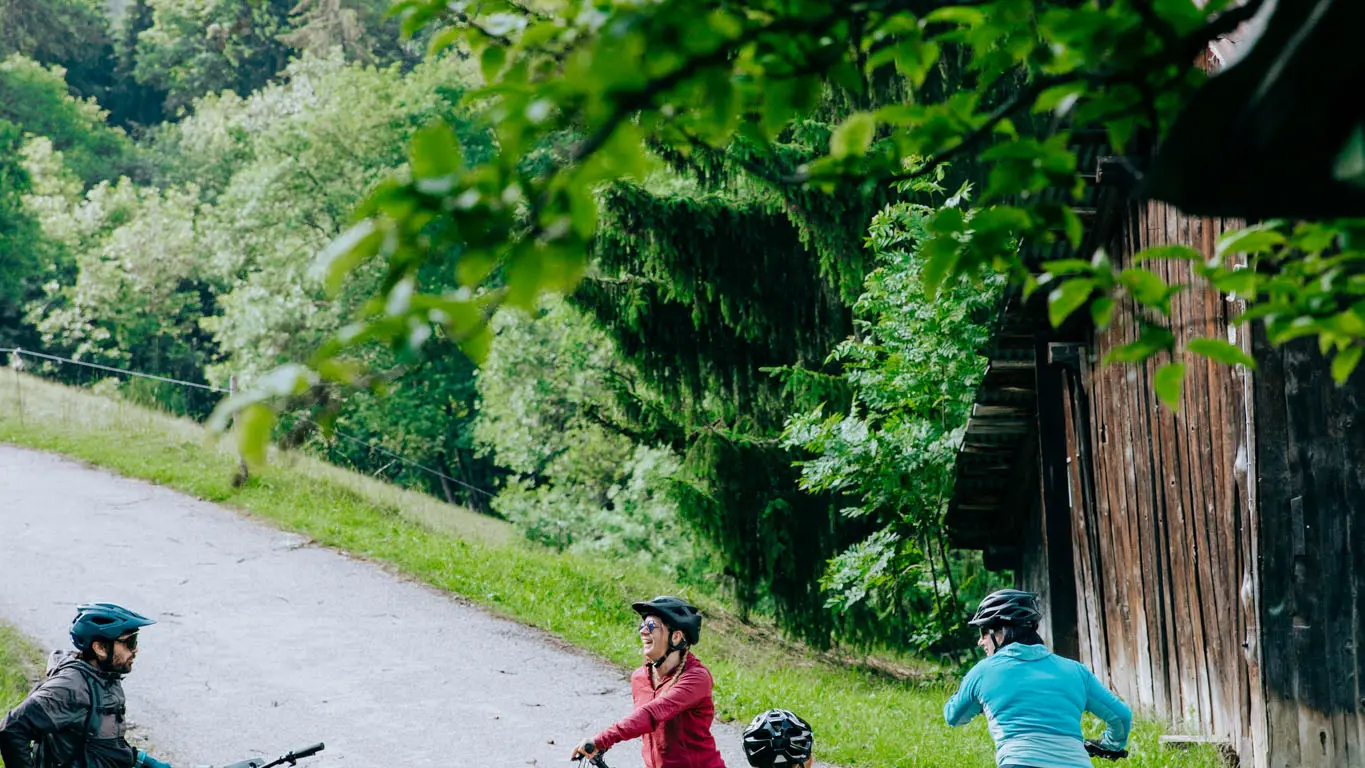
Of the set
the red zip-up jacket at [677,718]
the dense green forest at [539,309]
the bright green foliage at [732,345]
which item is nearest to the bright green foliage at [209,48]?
the dense green forest at [539,309]

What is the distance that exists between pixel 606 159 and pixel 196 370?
149ft

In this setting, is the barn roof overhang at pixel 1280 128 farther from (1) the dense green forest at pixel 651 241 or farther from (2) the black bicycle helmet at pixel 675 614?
(2) the black bicycle helmet at pixel 675 614

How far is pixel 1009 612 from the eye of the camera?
19.4 ft

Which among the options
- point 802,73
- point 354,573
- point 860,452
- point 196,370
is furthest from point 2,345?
point 802,73

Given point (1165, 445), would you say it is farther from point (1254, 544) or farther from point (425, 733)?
point (425, 733)

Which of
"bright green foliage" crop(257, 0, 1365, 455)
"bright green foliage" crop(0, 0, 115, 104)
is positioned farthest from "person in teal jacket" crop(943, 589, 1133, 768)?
"bright green foliage" crop(0, 0, 115, 104)

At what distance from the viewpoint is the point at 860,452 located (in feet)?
47.5

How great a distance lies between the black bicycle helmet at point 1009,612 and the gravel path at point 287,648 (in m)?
5.02

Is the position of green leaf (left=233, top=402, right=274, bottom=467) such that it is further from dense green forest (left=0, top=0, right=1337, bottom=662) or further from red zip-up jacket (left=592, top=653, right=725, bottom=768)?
red zip-up jacket (left=592, top=653, right=725, bottom=768)

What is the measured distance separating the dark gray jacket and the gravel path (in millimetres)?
3953

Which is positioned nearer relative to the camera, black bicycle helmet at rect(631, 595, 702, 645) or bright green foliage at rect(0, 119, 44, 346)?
black bicycle helmet at rect(631, 595, 702, 645)

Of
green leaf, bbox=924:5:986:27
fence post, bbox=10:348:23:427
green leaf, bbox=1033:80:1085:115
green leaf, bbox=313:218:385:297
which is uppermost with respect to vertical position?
green leaf, bbox=924:5:986:27

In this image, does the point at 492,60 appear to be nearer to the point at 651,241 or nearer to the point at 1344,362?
the point at 1344,362

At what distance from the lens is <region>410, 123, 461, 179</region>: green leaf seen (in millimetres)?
2303
